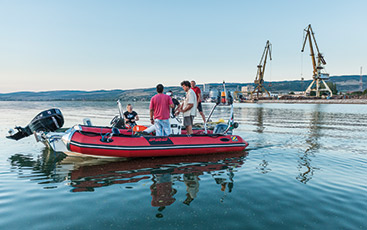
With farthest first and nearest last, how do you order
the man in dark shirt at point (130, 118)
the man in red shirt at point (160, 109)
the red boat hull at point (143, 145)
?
the man in dark shirt at point (130, 118) → the man in red shirt at point (160, 109) → the red boat hull at point (143, 145)

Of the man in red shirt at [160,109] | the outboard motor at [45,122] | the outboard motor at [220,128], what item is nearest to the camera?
the man in red shirt at [160,109]

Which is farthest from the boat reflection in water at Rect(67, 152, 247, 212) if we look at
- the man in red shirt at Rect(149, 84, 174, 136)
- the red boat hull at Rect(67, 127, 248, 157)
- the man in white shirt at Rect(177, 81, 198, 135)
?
the man in white shirt at Rect(177, 81, 198, 135)

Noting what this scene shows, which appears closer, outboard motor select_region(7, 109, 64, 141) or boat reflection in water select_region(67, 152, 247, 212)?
boat reflection in water select_region(67, 152, 247, 212)

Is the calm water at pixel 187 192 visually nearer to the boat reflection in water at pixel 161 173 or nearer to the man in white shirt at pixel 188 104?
the boat reflection in water at pixel 161 173

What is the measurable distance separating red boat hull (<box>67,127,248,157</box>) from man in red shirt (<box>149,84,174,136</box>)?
0.35 m

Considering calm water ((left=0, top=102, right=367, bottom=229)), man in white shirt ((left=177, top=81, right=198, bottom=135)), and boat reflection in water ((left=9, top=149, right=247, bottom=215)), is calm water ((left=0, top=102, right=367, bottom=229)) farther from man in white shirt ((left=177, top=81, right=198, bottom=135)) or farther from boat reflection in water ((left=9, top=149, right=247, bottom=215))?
man in white shirt ((left=177, top=81, right=198, bottom=135))

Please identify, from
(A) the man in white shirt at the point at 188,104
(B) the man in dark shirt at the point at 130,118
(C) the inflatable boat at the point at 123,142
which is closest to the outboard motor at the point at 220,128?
(C) the inflatable boat at the point at 123,142

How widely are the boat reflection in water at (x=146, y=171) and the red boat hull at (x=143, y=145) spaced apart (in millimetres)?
228

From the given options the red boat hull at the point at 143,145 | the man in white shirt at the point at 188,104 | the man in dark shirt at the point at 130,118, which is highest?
the man in white shirt at the point at 188,104

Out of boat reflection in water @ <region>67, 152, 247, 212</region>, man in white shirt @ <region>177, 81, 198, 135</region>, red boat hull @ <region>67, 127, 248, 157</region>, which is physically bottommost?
boat reflection in water @ <region>67, 152, 247, 212</region>

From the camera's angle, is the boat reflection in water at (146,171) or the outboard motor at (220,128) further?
the outboard motor at (220,128)

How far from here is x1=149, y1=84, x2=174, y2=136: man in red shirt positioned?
7.11m

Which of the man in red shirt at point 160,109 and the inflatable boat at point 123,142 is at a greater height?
the man in red shirt at point 160,109

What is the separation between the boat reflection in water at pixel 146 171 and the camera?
4958 mm
